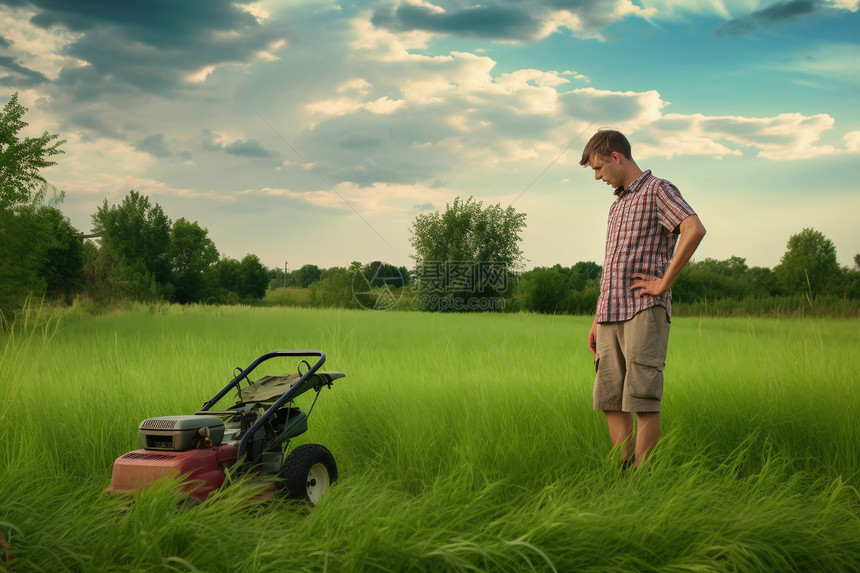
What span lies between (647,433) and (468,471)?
117 cm

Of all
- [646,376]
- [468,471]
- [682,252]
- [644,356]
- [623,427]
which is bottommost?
[468,471]

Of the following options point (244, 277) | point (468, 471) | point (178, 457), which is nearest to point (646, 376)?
point (468, 471)

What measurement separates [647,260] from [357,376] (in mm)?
3657

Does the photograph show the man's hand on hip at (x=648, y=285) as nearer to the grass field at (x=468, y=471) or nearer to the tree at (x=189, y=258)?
the grass field at (x=468, y=471)

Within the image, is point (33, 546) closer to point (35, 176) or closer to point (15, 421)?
point (15, 421)

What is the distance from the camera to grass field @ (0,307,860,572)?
2.62 metres

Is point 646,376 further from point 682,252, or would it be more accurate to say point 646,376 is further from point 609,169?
point 609,169

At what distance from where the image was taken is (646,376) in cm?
369

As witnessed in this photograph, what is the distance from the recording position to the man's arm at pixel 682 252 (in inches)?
139

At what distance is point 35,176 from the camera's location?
19203 millimetres

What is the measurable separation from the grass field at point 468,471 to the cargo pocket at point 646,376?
45 cm

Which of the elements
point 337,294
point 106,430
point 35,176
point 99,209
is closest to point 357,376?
point 106,430

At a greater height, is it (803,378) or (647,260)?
(647,260)

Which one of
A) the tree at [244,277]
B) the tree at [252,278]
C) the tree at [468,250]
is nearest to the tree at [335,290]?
the tree at [468,250]
